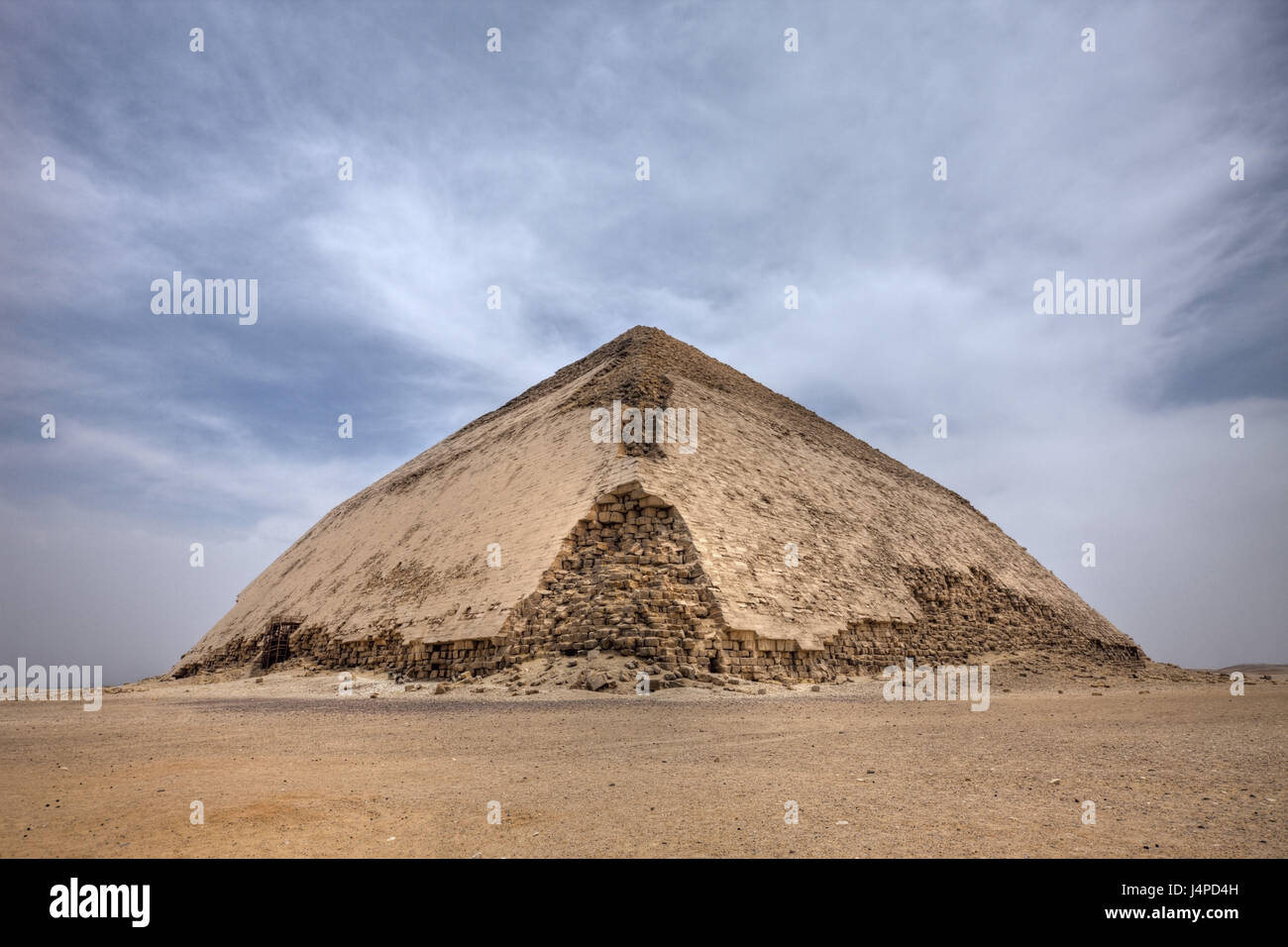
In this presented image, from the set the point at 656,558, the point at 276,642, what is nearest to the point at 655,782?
the point at 656,558

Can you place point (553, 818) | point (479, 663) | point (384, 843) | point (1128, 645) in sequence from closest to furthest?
1. point (384, 843)
2. point (553, 818)
3. point (479, 663)
4. point (1128, 645)

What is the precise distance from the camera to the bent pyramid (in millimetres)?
15883

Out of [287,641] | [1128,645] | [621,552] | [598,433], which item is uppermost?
[598,433]

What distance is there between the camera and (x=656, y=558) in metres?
16.4

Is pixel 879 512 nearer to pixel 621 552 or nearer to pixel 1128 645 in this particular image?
pixel 621 552

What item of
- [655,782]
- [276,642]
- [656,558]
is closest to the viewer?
[655,782]

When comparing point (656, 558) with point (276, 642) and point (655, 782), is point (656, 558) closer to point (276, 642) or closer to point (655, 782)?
point (655, 782)

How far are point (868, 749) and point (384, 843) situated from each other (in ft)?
16.4

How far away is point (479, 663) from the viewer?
15.6 meters

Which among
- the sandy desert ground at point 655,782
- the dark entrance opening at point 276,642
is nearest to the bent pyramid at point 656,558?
the dark entrance opening at point 276,642

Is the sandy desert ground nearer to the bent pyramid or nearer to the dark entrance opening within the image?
the bent pyramid

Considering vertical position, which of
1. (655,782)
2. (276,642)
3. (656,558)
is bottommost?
(276,642)

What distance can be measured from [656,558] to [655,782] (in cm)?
1052

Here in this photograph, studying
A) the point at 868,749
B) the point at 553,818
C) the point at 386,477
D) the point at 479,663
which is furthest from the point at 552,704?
the point at 386,477
